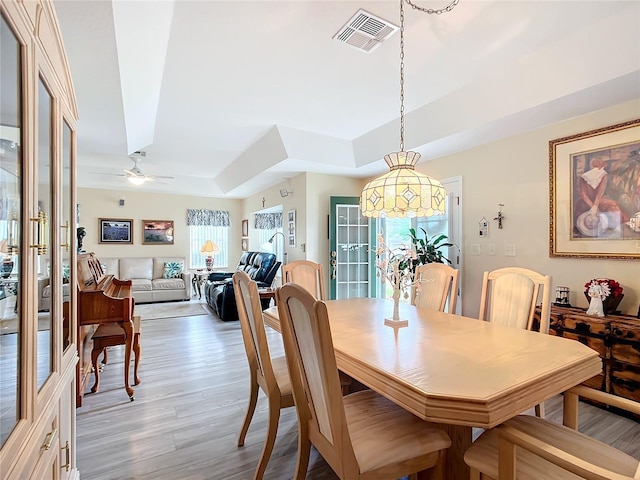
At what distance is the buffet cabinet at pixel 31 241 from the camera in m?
0.86

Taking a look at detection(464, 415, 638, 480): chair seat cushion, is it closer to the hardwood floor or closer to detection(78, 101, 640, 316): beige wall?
the hardwood floor

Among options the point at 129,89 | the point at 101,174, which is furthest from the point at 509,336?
the point at 101,174

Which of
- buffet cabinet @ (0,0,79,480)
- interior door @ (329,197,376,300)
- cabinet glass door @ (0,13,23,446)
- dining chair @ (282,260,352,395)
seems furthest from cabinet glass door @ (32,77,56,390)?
interior door @ (329,197,376,300)

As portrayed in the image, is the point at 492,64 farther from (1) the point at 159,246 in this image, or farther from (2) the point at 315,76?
(1) the point at 159,246

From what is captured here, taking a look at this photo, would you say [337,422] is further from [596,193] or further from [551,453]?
[596,193]

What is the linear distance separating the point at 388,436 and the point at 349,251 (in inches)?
157

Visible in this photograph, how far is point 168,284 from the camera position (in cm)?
689

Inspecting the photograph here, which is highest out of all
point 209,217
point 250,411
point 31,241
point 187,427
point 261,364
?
point 209,217

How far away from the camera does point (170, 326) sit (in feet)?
16.3

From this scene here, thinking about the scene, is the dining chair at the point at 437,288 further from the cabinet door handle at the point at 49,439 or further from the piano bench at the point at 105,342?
the piano bench at the point at 105,342

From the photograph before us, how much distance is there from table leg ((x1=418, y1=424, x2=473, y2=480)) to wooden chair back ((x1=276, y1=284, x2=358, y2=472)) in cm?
57

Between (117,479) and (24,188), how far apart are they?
1.69 m

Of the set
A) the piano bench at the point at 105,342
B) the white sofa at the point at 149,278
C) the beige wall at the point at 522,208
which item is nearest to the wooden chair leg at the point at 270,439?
the piano bench at the point at 105,342

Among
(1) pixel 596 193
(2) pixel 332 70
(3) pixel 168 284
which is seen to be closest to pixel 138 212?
(3) pixel 168 284
